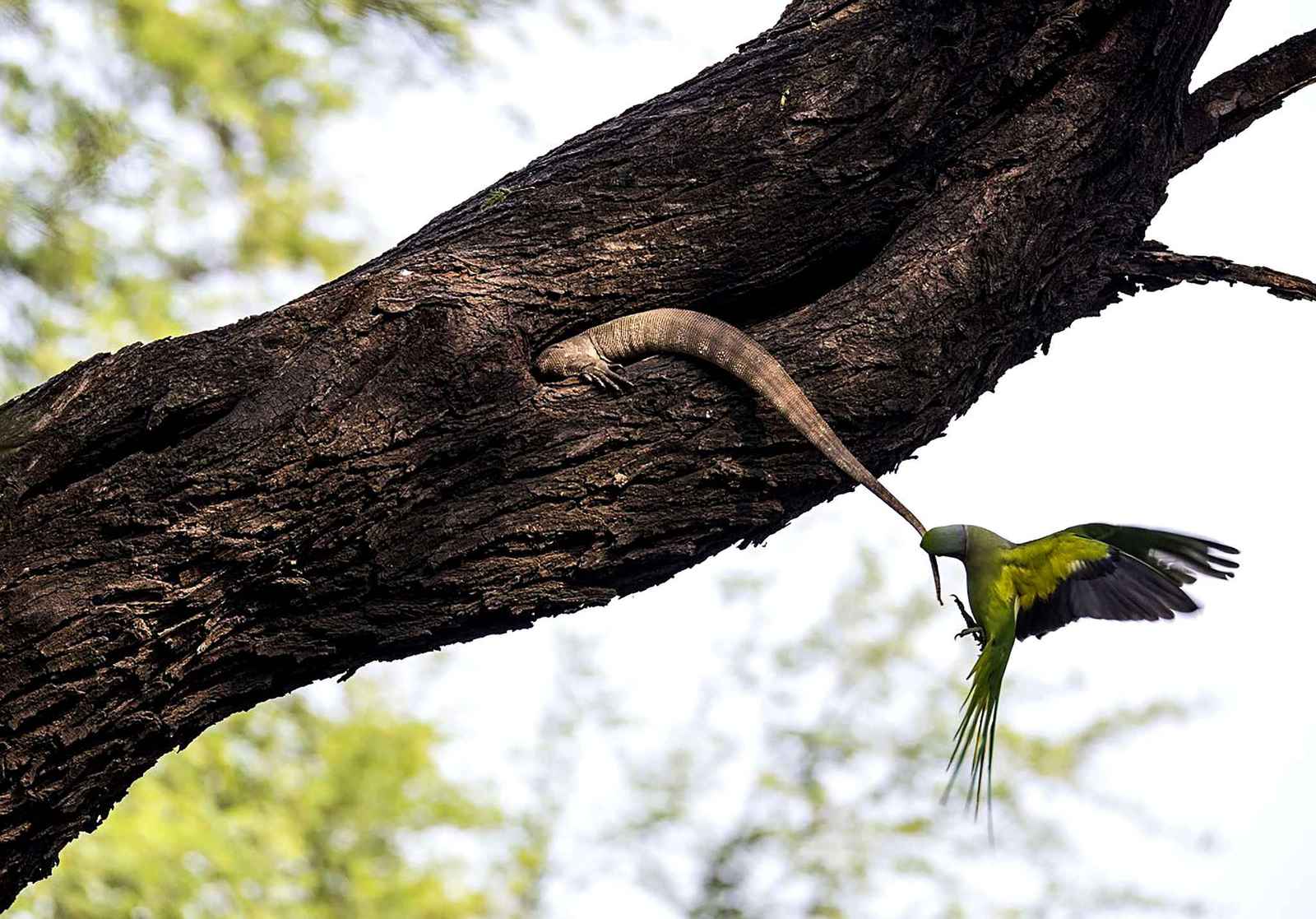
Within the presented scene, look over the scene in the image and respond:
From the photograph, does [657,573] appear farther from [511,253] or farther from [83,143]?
[83,143]

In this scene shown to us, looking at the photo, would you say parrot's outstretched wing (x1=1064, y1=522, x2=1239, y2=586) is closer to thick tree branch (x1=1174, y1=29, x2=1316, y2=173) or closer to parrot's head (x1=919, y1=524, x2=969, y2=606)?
parrot's head (x1=919, y1=524, x2=969, y2=606)

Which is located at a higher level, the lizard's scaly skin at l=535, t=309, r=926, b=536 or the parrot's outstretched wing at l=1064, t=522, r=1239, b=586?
the lizard's scaly skin at l=535, t=309, r=926, b=536

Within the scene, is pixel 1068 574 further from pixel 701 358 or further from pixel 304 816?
pixel 304 816

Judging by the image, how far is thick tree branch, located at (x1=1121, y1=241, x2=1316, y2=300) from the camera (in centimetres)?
331

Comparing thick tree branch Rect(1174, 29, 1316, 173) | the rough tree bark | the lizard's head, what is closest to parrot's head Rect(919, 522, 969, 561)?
the rough tree bark

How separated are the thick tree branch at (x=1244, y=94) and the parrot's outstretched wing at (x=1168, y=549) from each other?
1.30m

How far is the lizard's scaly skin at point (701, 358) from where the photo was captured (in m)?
2.72

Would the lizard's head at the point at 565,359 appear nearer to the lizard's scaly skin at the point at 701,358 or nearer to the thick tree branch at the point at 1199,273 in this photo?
the lizard's scaly skin at the point at 701,358

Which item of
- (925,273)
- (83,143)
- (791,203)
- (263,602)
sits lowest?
(263,602)

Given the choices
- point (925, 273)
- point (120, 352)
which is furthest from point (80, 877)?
point (925, 273)

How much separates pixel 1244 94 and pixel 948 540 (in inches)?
68.7

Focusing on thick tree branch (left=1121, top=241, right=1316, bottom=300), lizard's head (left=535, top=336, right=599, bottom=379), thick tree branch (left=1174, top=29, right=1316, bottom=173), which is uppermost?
thick tree branch (left=1174, top=29, right=1316, bottom=173)

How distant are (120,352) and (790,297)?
153 cm

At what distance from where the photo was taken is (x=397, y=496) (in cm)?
248
